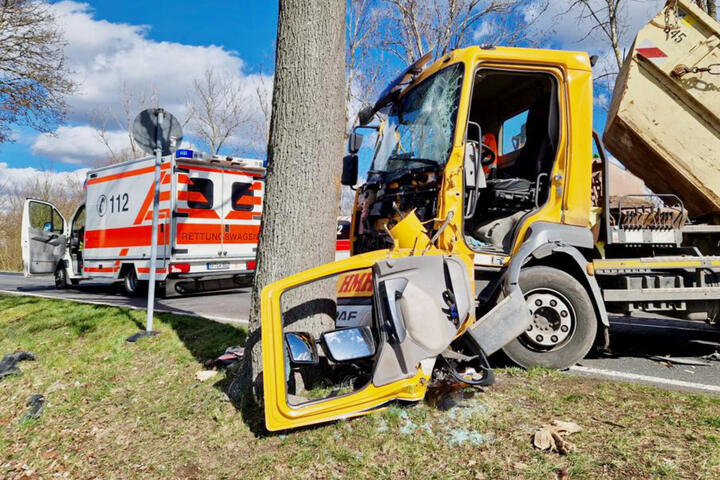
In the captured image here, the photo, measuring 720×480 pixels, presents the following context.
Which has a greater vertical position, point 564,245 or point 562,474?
point 564,245

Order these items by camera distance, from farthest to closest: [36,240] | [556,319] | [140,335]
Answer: [36,240] < [140,335] < [556,319]

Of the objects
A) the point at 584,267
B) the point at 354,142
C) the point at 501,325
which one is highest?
the point at 354,142

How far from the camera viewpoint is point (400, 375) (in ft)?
9.50

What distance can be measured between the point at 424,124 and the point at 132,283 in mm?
8906

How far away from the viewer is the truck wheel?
4.02m

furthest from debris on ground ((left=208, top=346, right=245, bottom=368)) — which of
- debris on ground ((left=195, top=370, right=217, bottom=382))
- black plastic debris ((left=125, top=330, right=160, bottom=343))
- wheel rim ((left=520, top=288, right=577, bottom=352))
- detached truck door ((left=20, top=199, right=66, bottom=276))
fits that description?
detached truck door ((left=20, top=199, right=66, bottom=276))

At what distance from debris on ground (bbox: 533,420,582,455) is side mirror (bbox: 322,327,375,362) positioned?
3.39ft

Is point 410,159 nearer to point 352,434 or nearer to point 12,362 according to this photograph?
point 352,434

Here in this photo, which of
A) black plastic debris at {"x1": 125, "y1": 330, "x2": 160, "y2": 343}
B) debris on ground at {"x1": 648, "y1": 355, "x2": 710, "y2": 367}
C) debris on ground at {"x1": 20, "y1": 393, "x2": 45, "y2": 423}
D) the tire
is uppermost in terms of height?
debris on ground at {"x1": 648, "y1": 355, "x2": 710, "y2": 367}

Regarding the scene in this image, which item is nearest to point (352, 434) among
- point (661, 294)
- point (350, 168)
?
point (661, 294)

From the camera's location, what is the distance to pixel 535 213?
13.8 feet

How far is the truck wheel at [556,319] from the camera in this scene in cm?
402

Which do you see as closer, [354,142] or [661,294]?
[661,294]

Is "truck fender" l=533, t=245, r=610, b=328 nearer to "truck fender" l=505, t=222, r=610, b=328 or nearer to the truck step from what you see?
"truck fender" l=505, t=222, r=610, b=328
